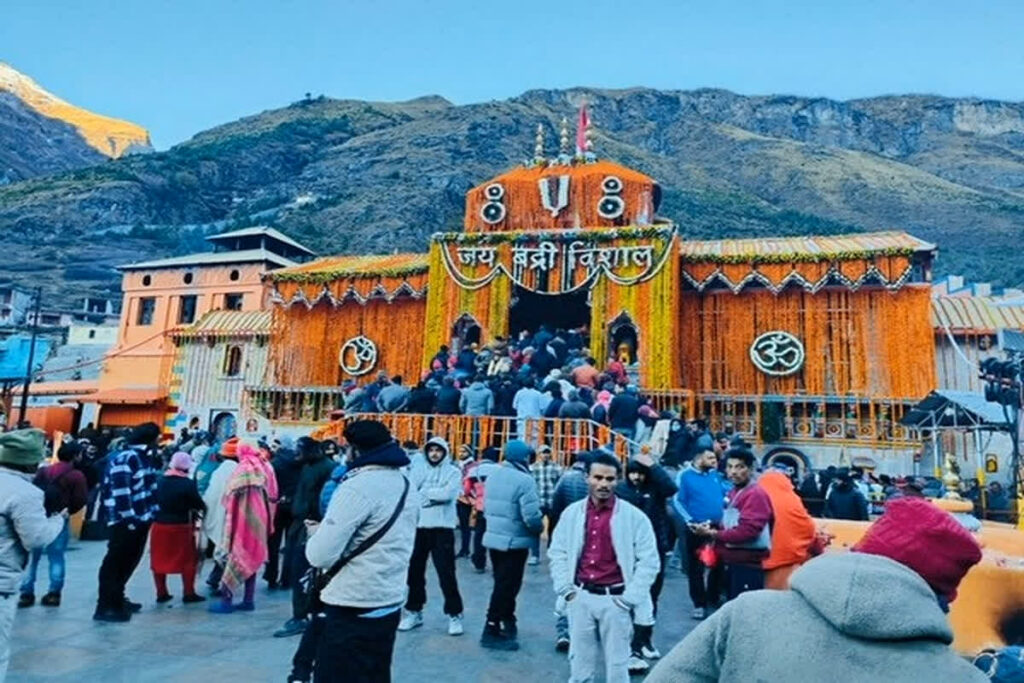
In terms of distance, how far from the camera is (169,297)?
3497 centimetres

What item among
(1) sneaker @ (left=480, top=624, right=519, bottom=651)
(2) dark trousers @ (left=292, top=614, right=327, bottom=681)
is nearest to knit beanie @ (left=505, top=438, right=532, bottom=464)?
(1) sneaker @ (left=480, top=624, right=519, bottom=651)

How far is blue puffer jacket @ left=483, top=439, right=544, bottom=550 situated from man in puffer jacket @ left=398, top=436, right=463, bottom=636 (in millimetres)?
623

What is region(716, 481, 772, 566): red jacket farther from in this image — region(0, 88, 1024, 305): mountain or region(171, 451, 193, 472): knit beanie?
region(0, 88, 1024, 305): mountain

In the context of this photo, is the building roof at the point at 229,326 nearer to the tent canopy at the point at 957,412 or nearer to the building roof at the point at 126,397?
the building roof at the point at 126,397

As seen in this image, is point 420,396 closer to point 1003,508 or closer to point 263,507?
point 263,507

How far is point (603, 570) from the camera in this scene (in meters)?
4.14

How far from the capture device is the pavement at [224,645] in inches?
187

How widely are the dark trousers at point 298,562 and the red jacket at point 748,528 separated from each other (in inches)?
130

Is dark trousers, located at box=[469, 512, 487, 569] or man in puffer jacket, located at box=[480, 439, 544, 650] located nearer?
man in puffer jacket, located at box=[480, 439, 544, 650]

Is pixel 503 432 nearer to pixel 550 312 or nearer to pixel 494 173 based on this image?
pixel 550 312

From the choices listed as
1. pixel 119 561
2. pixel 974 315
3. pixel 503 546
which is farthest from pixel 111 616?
pixel 974 315

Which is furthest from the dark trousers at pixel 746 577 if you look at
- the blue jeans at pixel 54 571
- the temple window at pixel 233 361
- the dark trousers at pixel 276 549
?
the temple window at pixel 233 361

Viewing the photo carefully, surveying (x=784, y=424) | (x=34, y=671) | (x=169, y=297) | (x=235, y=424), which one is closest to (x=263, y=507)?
(x=34, y=671)

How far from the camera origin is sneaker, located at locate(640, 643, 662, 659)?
5.33m
